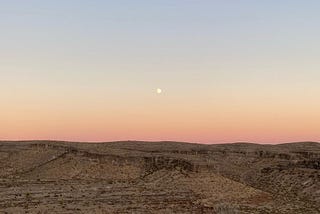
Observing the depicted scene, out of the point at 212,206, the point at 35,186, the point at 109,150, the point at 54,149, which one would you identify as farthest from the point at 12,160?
the point at 212,206

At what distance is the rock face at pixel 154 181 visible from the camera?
139 ft

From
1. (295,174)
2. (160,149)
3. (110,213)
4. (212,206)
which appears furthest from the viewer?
(160,149)

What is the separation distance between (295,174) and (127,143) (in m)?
42.7

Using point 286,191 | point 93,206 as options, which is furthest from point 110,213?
point 286,191

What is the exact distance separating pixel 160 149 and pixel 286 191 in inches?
1258

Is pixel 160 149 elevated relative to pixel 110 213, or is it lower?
elevated

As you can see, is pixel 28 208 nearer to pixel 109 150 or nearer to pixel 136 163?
pixel 136 163

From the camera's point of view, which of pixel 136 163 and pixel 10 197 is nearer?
pixel 10 197

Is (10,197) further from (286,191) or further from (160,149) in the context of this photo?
(160,149)

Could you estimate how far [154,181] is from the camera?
55531 millimetres

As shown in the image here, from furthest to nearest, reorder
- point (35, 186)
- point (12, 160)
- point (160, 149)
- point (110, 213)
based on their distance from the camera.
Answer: point (160, 149), point (12, 160), point (35, 186), point (110, 213)

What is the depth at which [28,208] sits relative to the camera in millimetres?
40125

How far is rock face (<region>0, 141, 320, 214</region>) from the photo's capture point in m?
42.3

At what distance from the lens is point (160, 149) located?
266 ft
